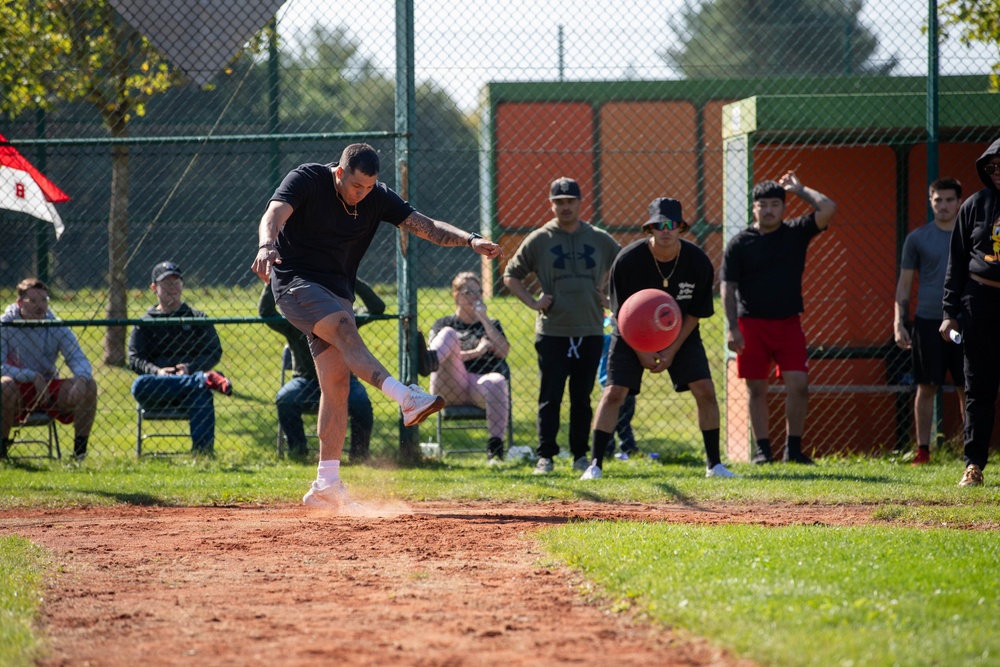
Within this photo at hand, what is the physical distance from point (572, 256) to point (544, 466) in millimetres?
1680

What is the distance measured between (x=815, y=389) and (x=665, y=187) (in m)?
7.34

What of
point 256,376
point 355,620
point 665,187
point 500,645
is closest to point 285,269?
point 355,620

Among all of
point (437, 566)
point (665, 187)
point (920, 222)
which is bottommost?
point (437, 566)

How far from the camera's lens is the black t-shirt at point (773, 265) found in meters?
8.98

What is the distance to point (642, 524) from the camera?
244 inches

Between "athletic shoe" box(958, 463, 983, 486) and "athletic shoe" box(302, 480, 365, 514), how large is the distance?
3.98 metres

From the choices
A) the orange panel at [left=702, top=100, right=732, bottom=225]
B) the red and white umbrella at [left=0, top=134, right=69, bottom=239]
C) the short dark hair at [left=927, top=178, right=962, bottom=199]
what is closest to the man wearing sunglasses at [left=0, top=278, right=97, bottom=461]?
the red and white umbrella at [left=0, top=134, right=69, bottom=239]

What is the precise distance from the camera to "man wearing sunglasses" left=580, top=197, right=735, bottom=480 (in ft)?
26.7

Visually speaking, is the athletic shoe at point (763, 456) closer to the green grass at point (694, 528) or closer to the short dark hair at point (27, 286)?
the green grass at point (694, 528)

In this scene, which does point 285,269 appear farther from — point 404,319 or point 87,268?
point 87,268

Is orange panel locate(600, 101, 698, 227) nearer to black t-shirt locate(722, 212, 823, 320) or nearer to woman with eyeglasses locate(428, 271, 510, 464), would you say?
woman with eyeglasses locate(428, 271, 510, 464)

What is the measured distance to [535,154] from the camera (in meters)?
16.0

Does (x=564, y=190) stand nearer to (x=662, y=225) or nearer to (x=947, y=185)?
(x=662, y=225)

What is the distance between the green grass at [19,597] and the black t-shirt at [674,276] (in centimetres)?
429
